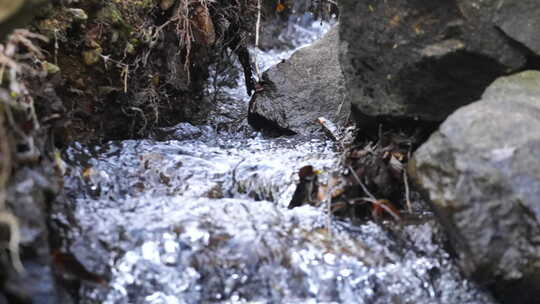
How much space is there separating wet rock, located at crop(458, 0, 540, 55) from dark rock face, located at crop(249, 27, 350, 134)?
1.41 metres

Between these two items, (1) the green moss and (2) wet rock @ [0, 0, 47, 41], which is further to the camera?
(1) the green moss

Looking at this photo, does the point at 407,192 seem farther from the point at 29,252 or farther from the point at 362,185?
the point at 29,252

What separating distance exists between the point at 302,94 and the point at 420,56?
5.27ft

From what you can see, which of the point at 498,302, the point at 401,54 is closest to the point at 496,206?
the point at 498,302

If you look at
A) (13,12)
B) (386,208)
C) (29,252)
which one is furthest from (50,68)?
(386,208)

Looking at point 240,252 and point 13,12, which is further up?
point 13,12

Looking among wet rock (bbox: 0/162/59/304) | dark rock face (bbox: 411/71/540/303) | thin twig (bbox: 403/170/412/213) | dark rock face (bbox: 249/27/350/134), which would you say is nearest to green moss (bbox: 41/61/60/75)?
wet rock (bbox: 0/162/59/304)

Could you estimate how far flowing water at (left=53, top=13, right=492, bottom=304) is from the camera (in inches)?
91.4

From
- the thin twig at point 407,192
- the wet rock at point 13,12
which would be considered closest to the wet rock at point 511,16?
the thin twig at point 407,192

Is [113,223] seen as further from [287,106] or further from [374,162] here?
[287,106]

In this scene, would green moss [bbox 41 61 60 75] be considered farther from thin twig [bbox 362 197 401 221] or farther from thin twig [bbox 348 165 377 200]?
thin twig [bbox 362 197 401 221]

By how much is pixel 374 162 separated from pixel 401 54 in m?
0.55

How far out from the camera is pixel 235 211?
2758 mm

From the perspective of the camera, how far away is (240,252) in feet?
8.05
